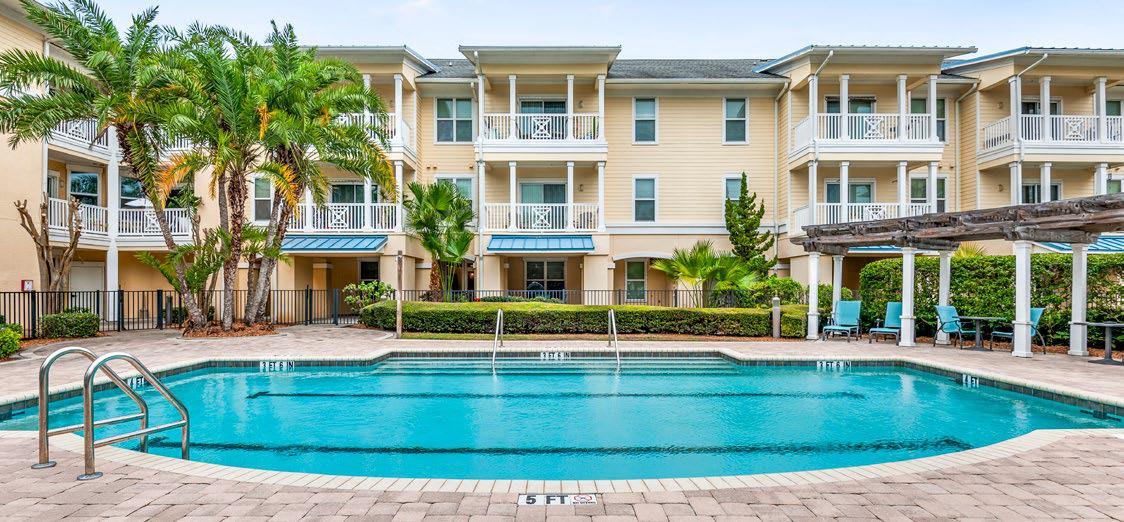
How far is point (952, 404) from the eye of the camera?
898 cm

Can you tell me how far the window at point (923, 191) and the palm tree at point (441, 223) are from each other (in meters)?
16.4

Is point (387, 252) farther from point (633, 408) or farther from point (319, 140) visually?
point (633, 408)

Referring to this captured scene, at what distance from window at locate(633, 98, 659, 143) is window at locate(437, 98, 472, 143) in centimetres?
621

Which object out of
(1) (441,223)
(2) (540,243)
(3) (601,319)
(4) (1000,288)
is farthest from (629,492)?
(2) (540,243)

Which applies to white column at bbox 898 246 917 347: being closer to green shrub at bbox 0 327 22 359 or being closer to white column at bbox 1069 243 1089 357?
white column at bbox 1069 243 1089 357

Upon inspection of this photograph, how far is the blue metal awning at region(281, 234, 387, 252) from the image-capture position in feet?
62.4

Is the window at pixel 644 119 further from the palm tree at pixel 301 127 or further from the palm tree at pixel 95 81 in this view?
the palm tree at pixel 95 81

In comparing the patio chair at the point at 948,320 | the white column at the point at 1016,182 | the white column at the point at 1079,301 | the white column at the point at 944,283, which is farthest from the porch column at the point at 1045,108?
the white column at the point at 1079,301

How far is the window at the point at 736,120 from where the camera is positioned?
22.5 m

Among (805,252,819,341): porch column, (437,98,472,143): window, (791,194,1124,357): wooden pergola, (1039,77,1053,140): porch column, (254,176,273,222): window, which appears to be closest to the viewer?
(791,194,1124,357): wooden pergola

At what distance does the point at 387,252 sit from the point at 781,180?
14376 millimetres

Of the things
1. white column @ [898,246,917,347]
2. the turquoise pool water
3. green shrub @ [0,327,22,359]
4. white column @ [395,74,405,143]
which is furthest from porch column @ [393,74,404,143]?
white column @ [898,246,917,347]

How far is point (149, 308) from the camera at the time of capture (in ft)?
72.5

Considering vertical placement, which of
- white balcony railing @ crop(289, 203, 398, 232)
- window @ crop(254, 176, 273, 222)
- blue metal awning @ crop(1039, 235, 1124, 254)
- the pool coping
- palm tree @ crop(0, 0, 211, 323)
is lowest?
the pool coping
